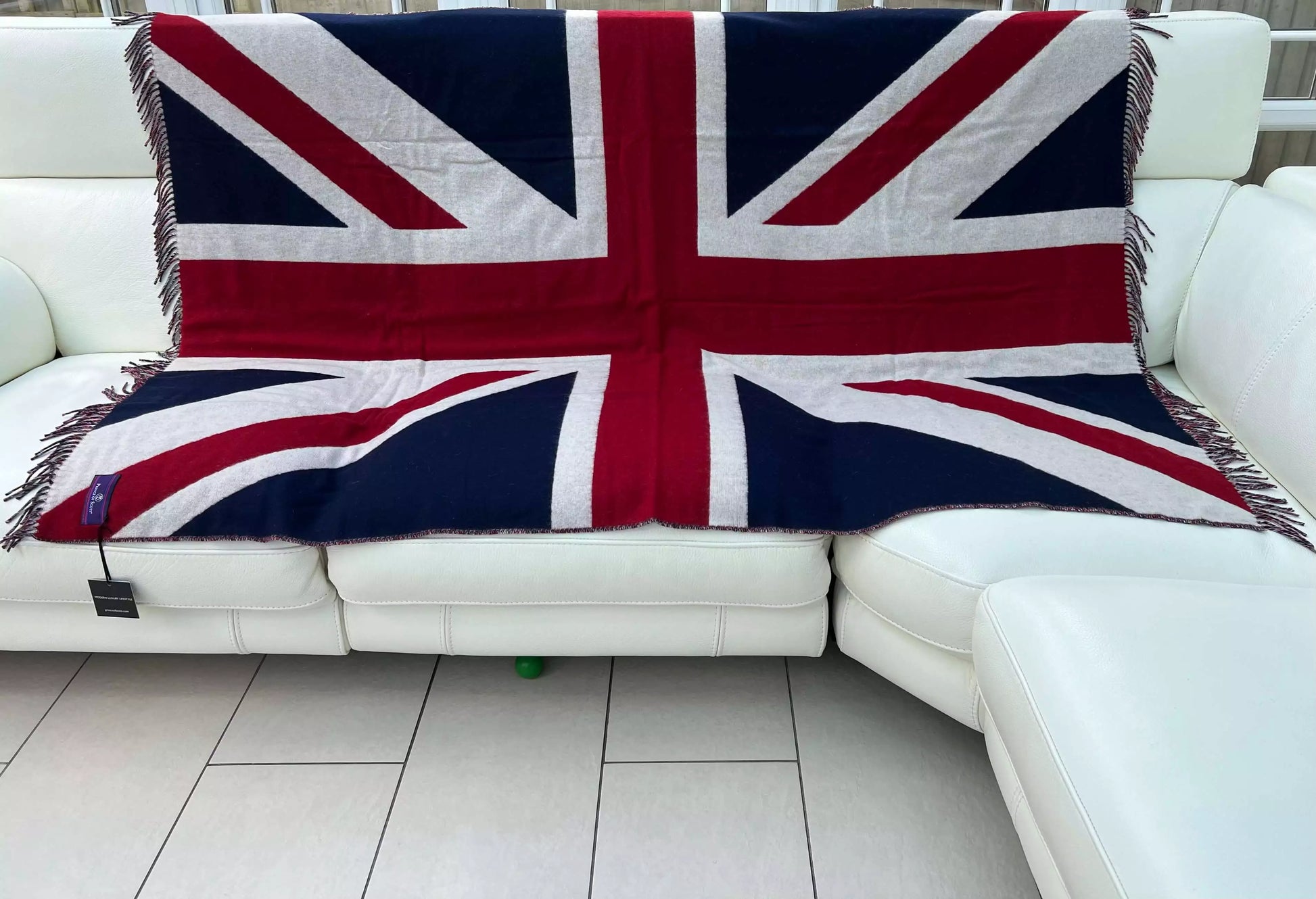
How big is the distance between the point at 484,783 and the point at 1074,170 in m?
1.37

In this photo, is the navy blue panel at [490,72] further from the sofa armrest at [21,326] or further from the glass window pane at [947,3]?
the glass window pane at [947,3]

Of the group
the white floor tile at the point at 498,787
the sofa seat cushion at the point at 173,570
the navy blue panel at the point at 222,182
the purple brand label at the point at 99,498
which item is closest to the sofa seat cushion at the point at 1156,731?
the white floor tile at the point at 498,787

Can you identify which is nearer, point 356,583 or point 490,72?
point 356,583

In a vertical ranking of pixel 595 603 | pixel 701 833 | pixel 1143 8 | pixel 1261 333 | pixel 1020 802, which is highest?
pixel 1143 8

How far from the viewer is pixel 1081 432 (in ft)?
4.39

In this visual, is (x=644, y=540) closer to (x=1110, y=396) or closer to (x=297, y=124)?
(x=1110, y=396)

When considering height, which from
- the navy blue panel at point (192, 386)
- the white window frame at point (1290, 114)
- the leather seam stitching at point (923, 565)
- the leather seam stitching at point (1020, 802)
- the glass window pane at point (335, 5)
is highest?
the glass window pane at point (335, 5)

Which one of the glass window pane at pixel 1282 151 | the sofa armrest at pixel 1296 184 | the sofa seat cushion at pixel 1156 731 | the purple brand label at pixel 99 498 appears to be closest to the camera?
the sofa seat cushion at pixel 1156 731

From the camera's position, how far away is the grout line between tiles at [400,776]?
3.91 feet

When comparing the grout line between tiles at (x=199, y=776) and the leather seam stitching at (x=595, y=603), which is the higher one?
the leather seam stitching at (x=595, y=603)

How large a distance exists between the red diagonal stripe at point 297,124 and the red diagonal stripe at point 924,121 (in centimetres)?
63

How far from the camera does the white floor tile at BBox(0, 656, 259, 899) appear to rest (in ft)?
3.93

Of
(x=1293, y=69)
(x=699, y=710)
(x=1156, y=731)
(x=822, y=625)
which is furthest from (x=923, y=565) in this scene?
(x=1293, y=69)

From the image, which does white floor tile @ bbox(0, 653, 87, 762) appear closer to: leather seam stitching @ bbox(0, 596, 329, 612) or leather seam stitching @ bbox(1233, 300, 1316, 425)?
leather seam stitching @ bbox(0, 596, 329, 612)
